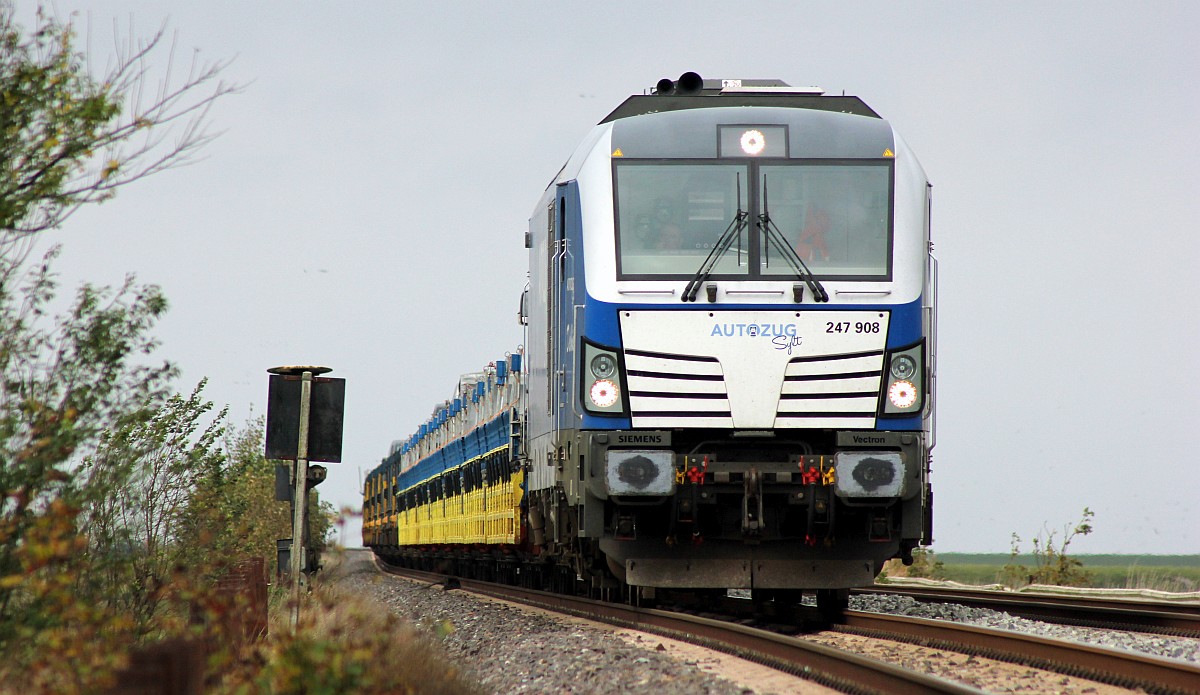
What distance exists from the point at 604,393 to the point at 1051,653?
11.6ft

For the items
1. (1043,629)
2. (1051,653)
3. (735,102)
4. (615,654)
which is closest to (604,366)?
(615,654)

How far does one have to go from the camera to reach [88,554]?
844cm

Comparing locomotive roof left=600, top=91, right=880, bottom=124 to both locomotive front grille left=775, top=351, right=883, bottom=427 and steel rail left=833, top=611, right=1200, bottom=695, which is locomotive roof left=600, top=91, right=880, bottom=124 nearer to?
locomotive front grille left=775, top=351, right=883, bottom=427

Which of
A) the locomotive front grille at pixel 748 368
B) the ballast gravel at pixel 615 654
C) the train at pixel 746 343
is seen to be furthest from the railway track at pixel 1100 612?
the locomotive front grille at pixel 748 368

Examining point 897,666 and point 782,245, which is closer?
point 897,666

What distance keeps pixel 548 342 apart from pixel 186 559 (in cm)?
353

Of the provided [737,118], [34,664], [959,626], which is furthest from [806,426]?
[34,664]

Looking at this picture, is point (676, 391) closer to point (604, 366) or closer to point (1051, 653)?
point (604, 366)

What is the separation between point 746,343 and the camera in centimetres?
1016

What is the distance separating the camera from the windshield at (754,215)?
10.4 meters

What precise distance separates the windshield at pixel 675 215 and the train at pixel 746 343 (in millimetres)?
14

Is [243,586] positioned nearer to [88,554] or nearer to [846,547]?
[88,554]

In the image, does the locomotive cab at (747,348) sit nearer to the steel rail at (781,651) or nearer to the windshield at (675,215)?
the windshield at (675,215)

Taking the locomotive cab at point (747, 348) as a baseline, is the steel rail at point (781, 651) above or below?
below
